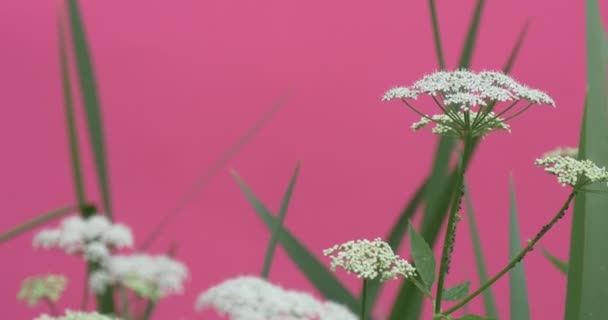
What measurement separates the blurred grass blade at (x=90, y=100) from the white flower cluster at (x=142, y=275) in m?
0.10

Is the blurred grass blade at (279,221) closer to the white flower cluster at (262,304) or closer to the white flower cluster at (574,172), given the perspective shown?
the white flower cluster at (262,304)

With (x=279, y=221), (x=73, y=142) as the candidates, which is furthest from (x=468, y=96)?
(x=73, y=142)

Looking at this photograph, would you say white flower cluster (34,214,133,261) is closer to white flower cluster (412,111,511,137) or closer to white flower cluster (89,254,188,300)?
white flower cluster (89,254,188,300)

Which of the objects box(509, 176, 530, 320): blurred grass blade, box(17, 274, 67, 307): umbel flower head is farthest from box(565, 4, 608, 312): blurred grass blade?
box(17, 274, 67, 307): umbel flower head

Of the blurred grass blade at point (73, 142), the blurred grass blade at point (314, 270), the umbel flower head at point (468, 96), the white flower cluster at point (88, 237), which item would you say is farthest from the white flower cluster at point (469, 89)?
the white flower cluster at point (88, 237)

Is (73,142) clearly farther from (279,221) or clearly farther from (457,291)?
(457,291)

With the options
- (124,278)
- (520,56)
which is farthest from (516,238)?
(520,56)

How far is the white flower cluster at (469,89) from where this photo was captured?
0.35m

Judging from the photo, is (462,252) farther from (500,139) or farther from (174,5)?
(174,5)

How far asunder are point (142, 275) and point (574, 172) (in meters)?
0.67

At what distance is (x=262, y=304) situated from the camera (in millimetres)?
546

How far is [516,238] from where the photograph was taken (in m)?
0.50

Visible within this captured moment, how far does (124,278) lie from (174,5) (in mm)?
1076

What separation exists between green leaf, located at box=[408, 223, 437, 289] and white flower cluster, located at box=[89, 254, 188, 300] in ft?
1.66
